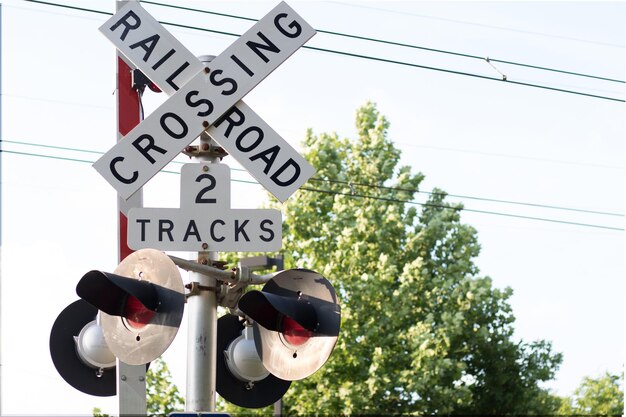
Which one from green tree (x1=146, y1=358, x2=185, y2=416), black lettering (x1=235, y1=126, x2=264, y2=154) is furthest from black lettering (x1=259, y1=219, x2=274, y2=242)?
green tree (x1=146, y1=358, x2=185, y2=416)

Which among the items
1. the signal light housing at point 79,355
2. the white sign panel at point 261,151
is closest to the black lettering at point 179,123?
the white sign panel at point 261,151

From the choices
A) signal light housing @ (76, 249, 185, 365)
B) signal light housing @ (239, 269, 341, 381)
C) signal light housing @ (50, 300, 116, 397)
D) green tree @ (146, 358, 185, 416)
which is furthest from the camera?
green tree @ (146, 358, 185, 416)

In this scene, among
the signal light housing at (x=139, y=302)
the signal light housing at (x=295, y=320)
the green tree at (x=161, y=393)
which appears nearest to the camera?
the signal light housing at (x=139, y=302)

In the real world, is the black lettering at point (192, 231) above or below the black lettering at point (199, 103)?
below

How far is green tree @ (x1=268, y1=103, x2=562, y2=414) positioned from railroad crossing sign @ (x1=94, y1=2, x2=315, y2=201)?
20.4m

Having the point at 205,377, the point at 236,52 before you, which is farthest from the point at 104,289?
the point at 236,52

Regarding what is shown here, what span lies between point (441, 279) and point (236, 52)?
23340 mm

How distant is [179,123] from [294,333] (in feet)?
3.78

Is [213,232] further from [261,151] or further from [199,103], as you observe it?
[199,103]

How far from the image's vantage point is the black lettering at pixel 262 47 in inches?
188

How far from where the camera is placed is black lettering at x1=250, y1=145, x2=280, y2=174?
184 inches

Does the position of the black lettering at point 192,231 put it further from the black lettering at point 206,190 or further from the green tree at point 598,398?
the green tree at point 598,398

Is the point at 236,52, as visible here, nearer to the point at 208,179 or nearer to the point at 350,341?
the point at 208,179

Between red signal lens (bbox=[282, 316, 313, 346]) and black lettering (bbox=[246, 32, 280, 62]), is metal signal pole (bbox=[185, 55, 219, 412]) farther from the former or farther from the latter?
black lettering (bbox=[246, 32, 280, 62])
